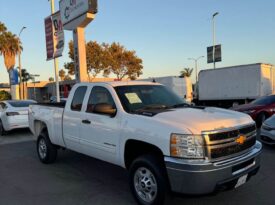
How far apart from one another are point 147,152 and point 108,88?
145cm

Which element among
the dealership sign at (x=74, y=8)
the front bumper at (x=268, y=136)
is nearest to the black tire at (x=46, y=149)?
the dealership sign at (x=74, y=8)

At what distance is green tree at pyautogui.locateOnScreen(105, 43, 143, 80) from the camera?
1821 inches

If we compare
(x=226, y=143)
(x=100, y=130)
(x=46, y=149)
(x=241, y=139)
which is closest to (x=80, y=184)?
(x=100, y=130)

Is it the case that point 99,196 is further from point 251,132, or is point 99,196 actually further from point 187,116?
point 251,132

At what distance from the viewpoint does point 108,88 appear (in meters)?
5.61

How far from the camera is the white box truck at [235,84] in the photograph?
1999cm

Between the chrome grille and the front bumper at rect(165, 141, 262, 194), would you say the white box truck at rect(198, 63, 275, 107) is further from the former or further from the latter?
the front bumper at rect(165, 141, 262, 194)

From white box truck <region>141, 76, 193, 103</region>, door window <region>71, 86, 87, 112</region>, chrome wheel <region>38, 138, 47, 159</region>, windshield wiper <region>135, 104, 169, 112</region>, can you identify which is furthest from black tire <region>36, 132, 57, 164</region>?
white box truck <region>141, 76, 193, 103</region>

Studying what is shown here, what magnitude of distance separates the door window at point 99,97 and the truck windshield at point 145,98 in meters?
0.20

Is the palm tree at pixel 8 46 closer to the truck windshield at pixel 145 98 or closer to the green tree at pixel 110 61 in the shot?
the green tree at pixel 110 61

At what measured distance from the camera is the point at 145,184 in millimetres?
4559

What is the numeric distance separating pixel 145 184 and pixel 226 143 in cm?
128

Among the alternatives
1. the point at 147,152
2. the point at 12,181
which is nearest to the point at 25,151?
the point at 12,181

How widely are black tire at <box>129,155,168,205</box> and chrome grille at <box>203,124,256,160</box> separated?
73 cm
